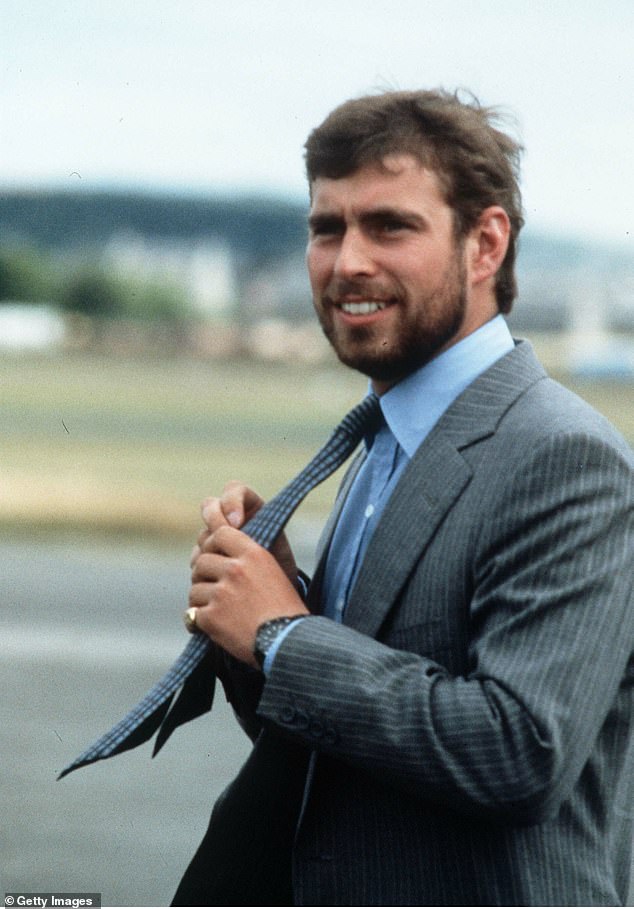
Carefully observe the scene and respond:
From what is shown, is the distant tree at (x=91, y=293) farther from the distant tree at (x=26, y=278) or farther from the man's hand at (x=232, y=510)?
the man's hand at (x=232, y=510)

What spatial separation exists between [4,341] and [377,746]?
12.2 meters

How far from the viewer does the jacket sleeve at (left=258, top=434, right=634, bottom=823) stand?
133cm

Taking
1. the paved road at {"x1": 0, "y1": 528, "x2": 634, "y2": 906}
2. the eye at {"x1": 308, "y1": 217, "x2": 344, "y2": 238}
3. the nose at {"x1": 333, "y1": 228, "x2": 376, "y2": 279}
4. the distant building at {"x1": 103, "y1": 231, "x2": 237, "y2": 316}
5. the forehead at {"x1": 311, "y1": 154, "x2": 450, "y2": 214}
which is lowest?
the paved road at {"x1": 0, "y1": 528, "x2": 634, "y2": 906}

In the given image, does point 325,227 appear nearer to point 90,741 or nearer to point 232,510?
point 232,510

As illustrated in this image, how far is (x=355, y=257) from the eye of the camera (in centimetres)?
155

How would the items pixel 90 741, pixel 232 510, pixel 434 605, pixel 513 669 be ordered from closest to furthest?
pixel 513 669, pixel 434 605, pixel 232 510, pixel 90 741

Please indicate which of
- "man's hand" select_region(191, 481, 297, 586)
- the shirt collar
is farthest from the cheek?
"man's hand" select_region(191, 481, 297, 586)

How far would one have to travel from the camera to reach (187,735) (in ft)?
16.6

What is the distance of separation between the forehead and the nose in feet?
0.11

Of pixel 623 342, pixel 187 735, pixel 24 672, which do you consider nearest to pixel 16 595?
pixel 24 672

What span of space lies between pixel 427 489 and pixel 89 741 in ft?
12.6

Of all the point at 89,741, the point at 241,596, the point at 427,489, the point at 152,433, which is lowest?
the point at 152,433

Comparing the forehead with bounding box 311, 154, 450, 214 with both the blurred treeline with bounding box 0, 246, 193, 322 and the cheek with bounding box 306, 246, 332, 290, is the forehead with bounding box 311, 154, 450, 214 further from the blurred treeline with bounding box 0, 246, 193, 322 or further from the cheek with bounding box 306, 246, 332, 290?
the blurred treeline with bounding box 0, 246, 193, 322

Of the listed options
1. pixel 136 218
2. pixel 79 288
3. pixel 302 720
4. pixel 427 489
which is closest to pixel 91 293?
pixel 79 288
